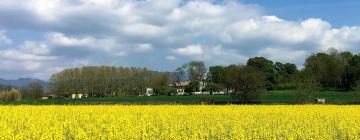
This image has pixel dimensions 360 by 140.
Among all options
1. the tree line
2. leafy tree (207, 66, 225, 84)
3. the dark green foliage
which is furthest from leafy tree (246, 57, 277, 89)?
the dark green foliage

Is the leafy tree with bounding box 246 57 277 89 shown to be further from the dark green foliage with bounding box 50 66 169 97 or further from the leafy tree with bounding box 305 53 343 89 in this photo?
the dark green foliage with bounding box 50 66 169 97

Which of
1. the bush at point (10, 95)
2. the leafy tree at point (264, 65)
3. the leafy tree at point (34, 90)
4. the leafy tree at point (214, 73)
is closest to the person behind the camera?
the bush at point (10, 95)

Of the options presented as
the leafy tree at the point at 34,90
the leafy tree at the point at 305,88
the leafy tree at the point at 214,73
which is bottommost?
the leafy tree at the point at 305,88

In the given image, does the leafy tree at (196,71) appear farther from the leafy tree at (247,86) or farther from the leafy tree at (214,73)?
the leafy tree at (247,86)

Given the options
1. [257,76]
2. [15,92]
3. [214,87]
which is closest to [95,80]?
[214,87]

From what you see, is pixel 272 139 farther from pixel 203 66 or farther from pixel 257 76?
pixel 203 66

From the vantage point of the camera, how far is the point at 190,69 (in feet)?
A: 423

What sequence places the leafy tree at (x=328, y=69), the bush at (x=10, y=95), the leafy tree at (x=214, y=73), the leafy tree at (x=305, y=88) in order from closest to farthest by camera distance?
the leafy tree at (x=305, y=88) < the bush at (x=10, y=95) < the leafy tree at (x=328, y=69) < the leafy tree at (x=214, y=73)

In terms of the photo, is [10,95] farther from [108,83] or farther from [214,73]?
[214,73]

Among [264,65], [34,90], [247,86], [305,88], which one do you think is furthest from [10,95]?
[264,65]

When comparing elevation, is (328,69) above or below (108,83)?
above

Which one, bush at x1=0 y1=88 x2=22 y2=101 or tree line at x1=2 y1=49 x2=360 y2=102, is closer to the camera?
bush at x1=0 y1=88 x2=22 y2=101

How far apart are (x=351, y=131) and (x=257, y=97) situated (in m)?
44.9

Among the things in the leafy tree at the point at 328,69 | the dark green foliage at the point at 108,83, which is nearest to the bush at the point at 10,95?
the dark green foliage at the point at 108,83
